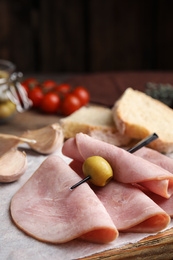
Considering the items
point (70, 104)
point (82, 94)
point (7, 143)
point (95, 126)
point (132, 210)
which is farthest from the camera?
point (82, 94)

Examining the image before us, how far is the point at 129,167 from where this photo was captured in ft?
5.83

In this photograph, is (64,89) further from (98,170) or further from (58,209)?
(58,209)

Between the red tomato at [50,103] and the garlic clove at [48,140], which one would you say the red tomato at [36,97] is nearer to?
the red tomato at [50,103]

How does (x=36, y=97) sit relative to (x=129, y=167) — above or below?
below

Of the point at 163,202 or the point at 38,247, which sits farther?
the point at 163,202

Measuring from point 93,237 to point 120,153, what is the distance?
46cm

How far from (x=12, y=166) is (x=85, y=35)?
3210 millimetres

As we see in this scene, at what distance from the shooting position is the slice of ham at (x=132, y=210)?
159cm

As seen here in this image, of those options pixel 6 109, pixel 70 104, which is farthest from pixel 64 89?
pixel 6 109

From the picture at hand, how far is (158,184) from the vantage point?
1736mm

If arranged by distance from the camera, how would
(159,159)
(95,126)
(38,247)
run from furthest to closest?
(95,126) → (159,159) → (38,247)

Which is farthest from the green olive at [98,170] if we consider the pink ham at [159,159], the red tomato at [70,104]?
the red tomato at [70,104]

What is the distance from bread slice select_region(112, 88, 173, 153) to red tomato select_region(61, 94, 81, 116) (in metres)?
0.53

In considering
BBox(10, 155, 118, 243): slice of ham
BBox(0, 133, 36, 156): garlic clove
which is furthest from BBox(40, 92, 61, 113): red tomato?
BBox(10, 155, 118, 243): slice of ham
